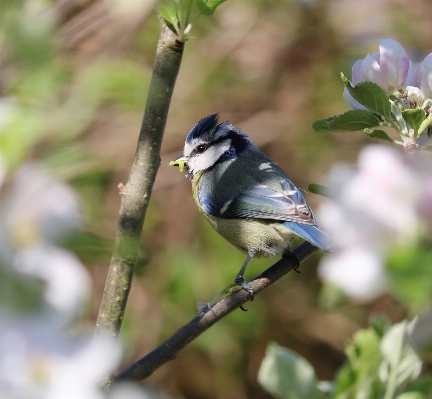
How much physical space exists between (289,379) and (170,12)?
606 mm

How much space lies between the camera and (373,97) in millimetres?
839

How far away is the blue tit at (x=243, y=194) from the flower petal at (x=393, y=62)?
0.87 m

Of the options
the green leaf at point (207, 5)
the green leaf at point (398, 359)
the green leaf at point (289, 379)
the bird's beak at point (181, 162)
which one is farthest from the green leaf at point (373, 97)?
the bird's beak at point (181, 162)

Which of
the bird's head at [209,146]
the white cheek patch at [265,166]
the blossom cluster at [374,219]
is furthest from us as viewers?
the bird's head at [209,146]

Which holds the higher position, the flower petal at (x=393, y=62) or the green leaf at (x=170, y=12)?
the green leaf at (x=170, y=12)

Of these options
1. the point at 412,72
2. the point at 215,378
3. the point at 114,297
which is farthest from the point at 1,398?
the point at 215,378

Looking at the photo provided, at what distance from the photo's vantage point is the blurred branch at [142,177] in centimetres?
90

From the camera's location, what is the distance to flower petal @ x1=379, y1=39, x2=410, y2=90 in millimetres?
895

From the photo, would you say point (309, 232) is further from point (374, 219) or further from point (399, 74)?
point (374, 219)

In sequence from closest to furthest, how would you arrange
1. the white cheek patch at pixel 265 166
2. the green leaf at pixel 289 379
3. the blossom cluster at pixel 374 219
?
the blossom cluster at pixel 374 219 → the green leaf at pixel 289 379 → the white cheek patch at pixel 265 166

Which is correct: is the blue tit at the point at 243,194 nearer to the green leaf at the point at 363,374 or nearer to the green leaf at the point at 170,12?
the green leaf at the point at 363,374

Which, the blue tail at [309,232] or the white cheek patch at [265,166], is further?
the white cheek patch at [265,166]

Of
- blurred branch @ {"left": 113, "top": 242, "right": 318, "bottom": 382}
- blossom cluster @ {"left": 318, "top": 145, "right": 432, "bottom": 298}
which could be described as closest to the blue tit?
blurred branch @ {"left": 113, "top": 242, "right": 318, "bottom": 382}

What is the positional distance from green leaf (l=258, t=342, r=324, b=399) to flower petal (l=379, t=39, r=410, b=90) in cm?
48
